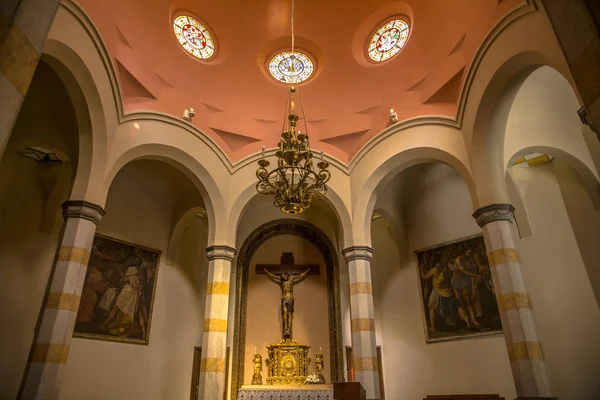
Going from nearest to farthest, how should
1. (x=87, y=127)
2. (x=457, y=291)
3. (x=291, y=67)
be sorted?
(x=87, y=127) < (x=291, y=67) < (x=457, y=291)

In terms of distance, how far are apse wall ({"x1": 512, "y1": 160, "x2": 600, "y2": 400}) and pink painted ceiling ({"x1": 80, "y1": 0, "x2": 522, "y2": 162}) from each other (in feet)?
13.1

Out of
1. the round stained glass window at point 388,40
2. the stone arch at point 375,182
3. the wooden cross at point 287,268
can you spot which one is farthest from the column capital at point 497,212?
the wooden cross at point 287,268

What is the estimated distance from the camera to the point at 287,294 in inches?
455

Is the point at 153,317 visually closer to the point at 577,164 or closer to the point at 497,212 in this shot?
the point at 497,212

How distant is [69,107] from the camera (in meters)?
7.94

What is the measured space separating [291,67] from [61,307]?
6931 millimetres

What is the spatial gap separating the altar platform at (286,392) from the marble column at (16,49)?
27.7 ft

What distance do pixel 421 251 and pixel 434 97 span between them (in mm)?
4856

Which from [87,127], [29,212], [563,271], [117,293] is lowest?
[117,293]

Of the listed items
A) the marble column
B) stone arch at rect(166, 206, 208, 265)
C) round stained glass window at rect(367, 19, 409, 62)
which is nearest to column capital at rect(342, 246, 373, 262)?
round stained glass window at rect(367, 19, 409, 62)

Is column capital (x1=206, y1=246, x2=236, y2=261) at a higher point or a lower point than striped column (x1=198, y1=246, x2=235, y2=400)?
higher

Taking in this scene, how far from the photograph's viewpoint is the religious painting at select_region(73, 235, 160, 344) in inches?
372

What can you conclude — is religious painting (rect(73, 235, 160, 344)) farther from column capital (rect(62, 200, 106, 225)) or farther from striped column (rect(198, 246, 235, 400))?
column capital (rect(62, 200, 106, 225))

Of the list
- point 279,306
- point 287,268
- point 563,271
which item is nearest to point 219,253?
point 287,268
